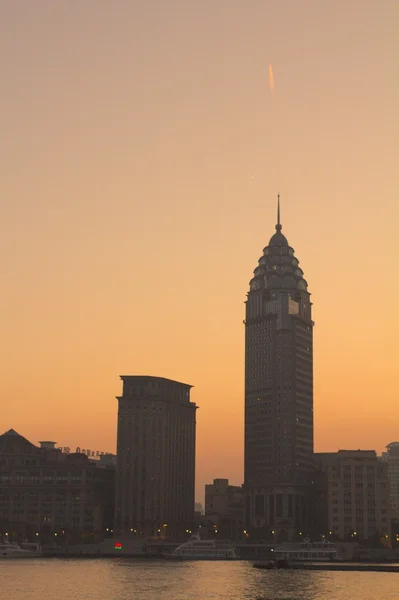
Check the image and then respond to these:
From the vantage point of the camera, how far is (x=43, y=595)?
18488cm

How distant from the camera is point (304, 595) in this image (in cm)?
18462

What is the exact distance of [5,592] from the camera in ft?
624

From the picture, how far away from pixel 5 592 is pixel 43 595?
31.7 ft

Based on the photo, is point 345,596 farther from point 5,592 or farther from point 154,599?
point 5,592

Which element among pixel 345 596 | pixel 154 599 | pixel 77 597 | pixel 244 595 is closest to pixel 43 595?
pixel 77 597

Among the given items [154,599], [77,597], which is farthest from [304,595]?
[77,597]

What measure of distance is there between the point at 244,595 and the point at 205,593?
8720 millimetres

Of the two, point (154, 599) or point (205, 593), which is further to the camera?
point (205, 593)

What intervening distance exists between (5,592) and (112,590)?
20.6 meters

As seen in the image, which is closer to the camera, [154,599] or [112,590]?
[154,599]

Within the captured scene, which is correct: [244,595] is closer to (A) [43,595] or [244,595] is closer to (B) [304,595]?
(B) [304,595]

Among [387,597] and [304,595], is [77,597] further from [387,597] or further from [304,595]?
[387,597]

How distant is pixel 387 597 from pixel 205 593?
34205 millimetres

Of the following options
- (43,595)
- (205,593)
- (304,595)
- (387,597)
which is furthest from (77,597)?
(387,597)
